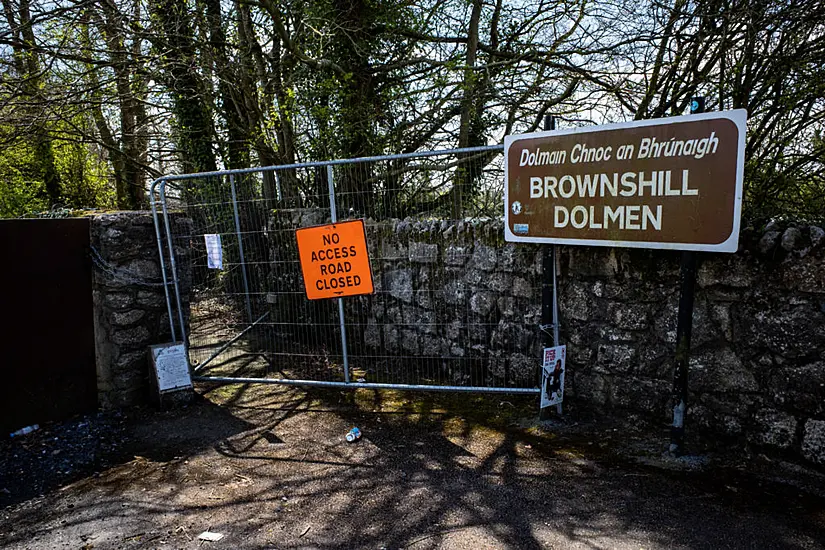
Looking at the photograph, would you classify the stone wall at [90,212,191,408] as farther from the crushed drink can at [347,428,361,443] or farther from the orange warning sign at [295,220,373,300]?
the crushed drink can at [347,428,361,443]

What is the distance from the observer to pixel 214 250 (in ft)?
18.0

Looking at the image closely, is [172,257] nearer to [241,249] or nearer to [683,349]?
[241,249]

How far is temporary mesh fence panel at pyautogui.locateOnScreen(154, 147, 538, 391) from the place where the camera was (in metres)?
5.37

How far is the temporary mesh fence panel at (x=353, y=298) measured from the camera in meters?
5.37

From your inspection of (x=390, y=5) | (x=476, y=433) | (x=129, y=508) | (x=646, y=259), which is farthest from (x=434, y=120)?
(x=129, y=508)

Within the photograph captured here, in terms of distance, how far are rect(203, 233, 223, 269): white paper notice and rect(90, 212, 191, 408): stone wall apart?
20.5 inches

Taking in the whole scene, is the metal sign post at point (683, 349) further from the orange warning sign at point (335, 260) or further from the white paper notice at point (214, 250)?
the white paper notice at point (214, 250)

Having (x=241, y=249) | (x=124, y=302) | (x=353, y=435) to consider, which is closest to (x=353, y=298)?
(x=241, y=249)

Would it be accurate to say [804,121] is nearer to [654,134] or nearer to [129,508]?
[654,134]

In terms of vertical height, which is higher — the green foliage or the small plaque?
the green foliage

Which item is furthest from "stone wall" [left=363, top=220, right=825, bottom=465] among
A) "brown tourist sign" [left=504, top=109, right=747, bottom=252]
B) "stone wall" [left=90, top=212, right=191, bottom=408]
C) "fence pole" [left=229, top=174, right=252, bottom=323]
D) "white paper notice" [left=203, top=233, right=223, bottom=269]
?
"stone wall" [left=90, top=212, right=191, bottom=408]

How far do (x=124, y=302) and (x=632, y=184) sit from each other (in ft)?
15.5

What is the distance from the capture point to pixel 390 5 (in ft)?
24.0

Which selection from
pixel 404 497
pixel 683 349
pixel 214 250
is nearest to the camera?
pixel 404 497
